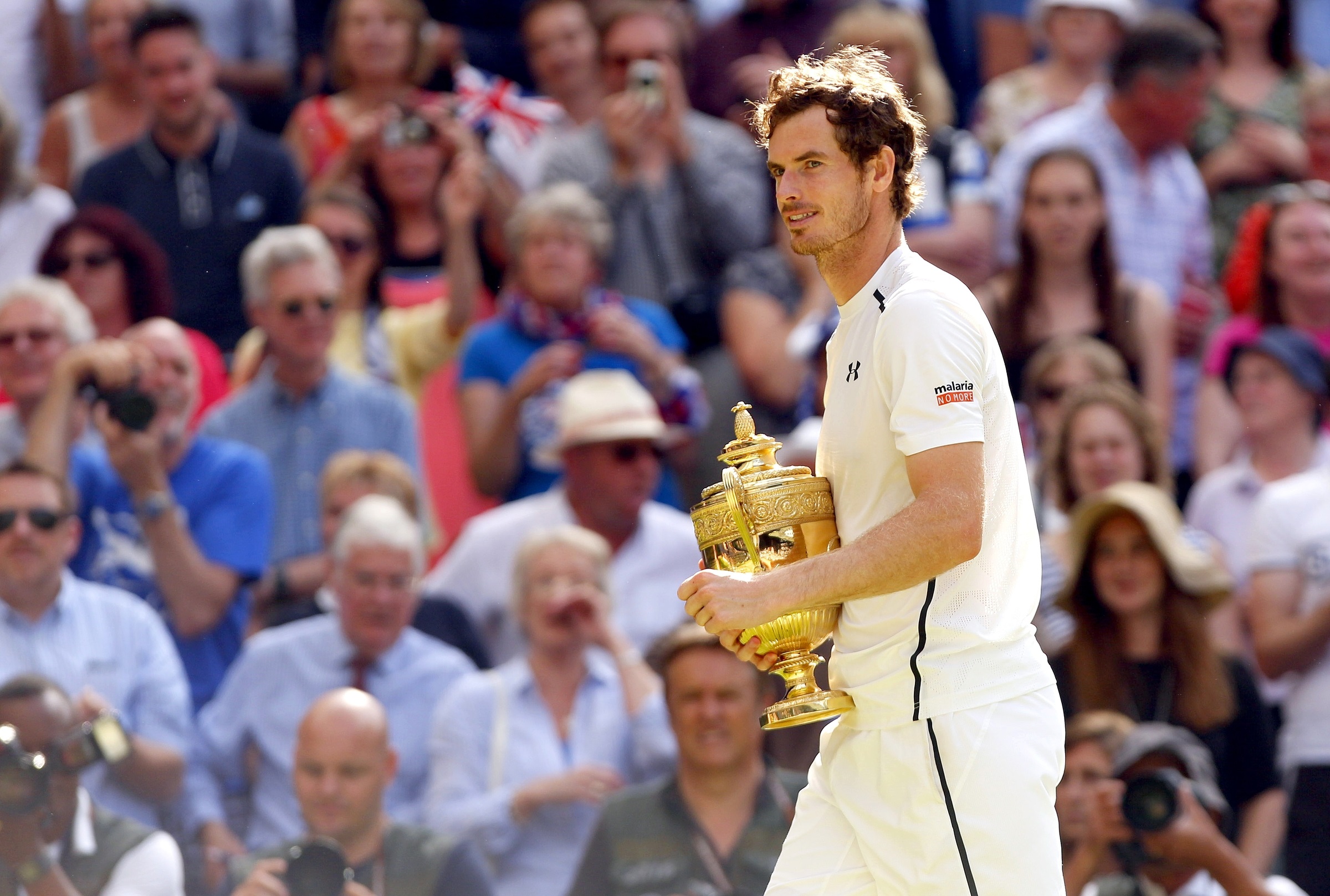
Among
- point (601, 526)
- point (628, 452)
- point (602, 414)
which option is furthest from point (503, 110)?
point (601, 526)

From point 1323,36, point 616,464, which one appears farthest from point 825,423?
point 1323,36

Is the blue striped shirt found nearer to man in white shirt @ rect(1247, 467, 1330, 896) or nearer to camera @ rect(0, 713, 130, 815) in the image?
camera @ rect(0, 713, 130, 815)

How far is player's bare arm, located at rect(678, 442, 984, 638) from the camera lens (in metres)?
3.73

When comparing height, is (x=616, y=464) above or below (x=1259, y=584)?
above

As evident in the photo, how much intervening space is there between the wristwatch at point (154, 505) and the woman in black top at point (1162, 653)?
3375mm

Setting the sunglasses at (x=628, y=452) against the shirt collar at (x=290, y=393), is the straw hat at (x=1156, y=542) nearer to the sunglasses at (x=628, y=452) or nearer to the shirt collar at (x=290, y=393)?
the sunglasses at (x=628, y=452)

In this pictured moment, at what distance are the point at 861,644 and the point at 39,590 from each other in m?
4.10

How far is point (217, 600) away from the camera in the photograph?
764 centimetres

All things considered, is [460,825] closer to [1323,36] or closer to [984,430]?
[984,430]

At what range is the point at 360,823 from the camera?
6555 mm

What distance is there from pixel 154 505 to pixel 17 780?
156 centimetres

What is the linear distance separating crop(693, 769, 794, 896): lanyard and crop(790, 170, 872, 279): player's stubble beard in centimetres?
296

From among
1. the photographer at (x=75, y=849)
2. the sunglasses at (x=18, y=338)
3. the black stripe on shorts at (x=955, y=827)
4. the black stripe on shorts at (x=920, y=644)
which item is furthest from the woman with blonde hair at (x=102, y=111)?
the black stripe on shorts at (x=955, y=827)

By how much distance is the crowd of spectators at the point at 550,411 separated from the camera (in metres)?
6.71
